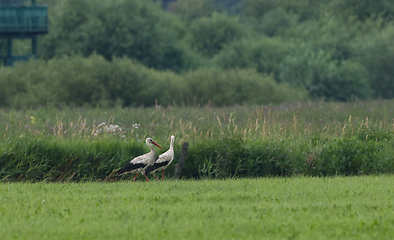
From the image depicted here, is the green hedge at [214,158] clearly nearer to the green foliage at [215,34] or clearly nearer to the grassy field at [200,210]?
the grassy field at [200,210]

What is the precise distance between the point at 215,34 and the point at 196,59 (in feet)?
29.8

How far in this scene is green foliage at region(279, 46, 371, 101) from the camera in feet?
175

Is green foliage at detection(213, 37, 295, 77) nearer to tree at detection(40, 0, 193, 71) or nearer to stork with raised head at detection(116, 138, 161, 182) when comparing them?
tree at detection(40, 0, 193, 71)

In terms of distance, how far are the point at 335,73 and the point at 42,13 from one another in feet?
89.4

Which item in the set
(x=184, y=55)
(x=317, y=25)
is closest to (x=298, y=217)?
(x=184, y=55)

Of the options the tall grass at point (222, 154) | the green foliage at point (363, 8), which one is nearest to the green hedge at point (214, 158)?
the tall grass at point (222, 154)

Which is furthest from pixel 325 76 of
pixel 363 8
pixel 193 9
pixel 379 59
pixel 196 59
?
pixel 193 9

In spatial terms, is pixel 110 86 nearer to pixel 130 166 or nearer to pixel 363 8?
pixel 130 166

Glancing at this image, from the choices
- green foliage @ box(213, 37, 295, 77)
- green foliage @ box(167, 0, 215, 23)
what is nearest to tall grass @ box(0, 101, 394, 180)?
green foliage @ box(213, 37, 295, 77)

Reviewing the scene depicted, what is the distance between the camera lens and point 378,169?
1497 centimetres

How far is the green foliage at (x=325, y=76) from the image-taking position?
53.4m

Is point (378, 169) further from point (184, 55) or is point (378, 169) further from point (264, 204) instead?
point (184, 55)

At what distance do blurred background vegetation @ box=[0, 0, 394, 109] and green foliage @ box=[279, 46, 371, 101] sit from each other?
97mm

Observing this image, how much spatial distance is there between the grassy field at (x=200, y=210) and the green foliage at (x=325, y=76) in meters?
41.5
